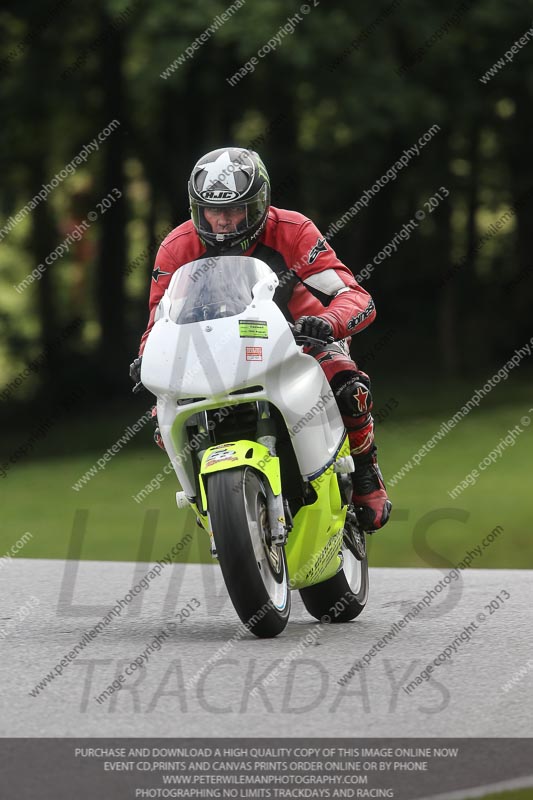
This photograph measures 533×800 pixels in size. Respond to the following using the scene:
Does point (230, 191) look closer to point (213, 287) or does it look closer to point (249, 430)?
point (213, 287)

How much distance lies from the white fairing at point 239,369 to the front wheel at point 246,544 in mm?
359

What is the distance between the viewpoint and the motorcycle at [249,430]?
5.98m

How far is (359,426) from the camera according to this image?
714 centimetres

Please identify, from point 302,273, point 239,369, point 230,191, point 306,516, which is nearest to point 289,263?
point 302,273

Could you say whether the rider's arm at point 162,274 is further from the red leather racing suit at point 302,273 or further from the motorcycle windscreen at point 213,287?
the motorcycle windscreen at point 213,287

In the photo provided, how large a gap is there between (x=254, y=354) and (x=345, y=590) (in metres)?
1.50

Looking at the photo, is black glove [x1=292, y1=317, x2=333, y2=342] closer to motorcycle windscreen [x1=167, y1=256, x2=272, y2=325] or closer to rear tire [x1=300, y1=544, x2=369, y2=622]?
motorcycle windscreen [x1=167, y1=256, x2=272, y2=325]

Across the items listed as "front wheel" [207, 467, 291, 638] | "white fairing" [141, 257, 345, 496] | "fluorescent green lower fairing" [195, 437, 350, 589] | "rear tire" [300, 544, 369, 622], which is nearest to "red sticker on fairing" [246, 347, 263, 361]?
"white fairing" [141, 257, 345, 496]

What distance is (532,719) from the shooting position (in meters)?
5.06

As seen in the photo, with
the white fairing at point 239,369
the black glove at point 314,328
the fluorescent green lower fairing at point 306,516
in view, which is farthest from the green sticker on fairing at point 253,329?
the fluorescent green lower fairing at point 306,516

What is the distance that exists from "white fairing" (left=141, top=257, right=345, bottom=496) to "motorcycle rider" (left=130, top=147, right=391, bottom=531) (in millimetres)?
172

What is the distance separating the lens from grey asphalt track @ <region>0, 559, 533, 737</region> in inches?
197
